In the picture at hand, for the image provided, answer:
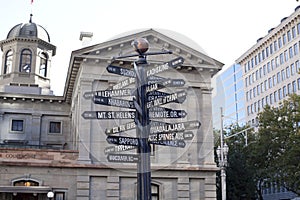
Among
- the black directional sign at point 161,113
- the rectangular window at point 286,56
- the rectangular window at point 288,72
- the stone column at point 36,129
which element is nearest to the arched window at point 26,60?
the stone column at point 36,129

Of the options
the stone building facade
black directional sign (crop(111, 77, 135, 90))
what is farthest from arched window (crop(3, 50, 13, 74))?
black directional sign (crop(111, 77, 135, 90))

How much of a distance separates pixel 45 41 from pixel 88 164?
855 inches

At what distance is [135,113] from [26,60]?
38.2m

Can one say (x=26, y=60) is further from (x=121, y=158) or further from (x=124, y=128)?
(x=121, y=158)

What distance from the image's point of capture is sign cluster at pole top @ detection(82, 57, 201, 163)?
10445mm

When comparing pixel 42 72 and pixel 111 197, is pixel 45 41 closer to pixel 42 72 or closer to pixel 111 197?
pixel 42 72

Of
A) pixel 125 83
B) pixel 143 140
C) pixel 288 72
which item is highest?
pixel 288 72

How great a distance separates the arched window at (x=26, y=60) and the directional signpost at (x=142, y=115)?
3642 centimetres

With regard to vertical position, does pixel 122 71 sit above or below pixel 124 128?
above

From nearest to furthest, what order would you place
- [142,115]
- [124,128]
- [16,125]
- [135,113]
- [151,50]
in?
1. [142,115]
2. [135,113]
3. [124,128]
4. [151,50]
5. [16,125]

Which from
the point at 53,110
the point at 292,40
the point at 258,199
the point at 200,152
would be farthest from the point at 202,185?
the point at 292,40

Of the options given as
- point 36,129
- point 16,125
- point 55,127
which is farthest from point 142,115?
point 16,125

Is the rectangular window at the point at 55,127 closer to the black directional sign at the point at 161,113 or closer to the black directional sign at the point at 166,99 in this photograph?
the black directional sign at the point at 161,113

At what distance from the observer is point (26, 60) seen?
Result: 45.9 m
